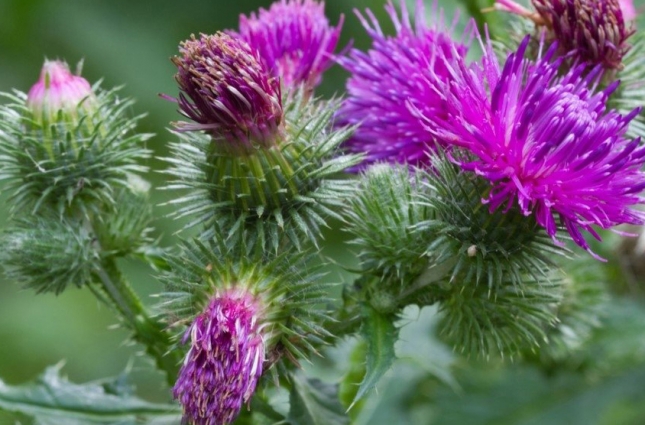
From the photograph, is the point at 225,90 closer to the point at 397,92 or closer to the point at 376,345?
the point at 397,92

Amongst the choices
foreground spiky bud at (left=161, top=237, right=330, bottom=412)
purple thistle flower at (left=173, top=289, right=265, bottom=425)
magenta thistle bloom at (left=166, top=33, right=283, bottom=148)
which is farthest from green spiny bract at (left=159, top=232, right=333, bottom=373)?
magenta thistle bloom at (left=166, top=33, right=283, bottom=148)

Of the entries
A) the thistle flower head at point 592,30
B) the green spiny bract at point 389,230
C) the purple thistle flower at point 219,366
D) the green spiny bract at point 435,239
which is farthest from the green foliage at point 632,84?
the purple thistle flower at point 219,366

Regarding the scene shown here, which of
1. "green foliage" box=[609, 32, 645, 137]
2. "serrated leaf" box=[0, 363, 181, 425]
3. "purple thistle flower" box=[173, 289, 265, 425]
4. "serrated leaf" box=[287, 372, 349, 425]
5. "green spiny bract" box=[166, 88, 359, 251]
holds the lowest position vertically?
"serrated leaf" box=[287, 372, 349, 425]

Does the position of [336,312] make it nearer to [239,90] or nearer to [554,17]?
[239,90]

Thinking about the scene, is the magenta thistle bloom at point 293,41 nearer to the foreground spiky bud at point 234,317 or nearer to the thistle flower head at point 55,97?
the thistle flower head at point 55,97

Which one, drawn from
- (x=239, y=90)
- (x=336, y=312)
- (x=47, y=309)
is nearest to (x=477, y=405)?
(x=336, y=312)

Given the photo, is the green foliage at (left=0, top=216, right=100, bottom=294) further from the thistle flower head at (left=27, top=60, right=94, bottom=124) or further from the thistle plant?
the thistle flower head at (left=27, top=60, right=94, bottom=124)
